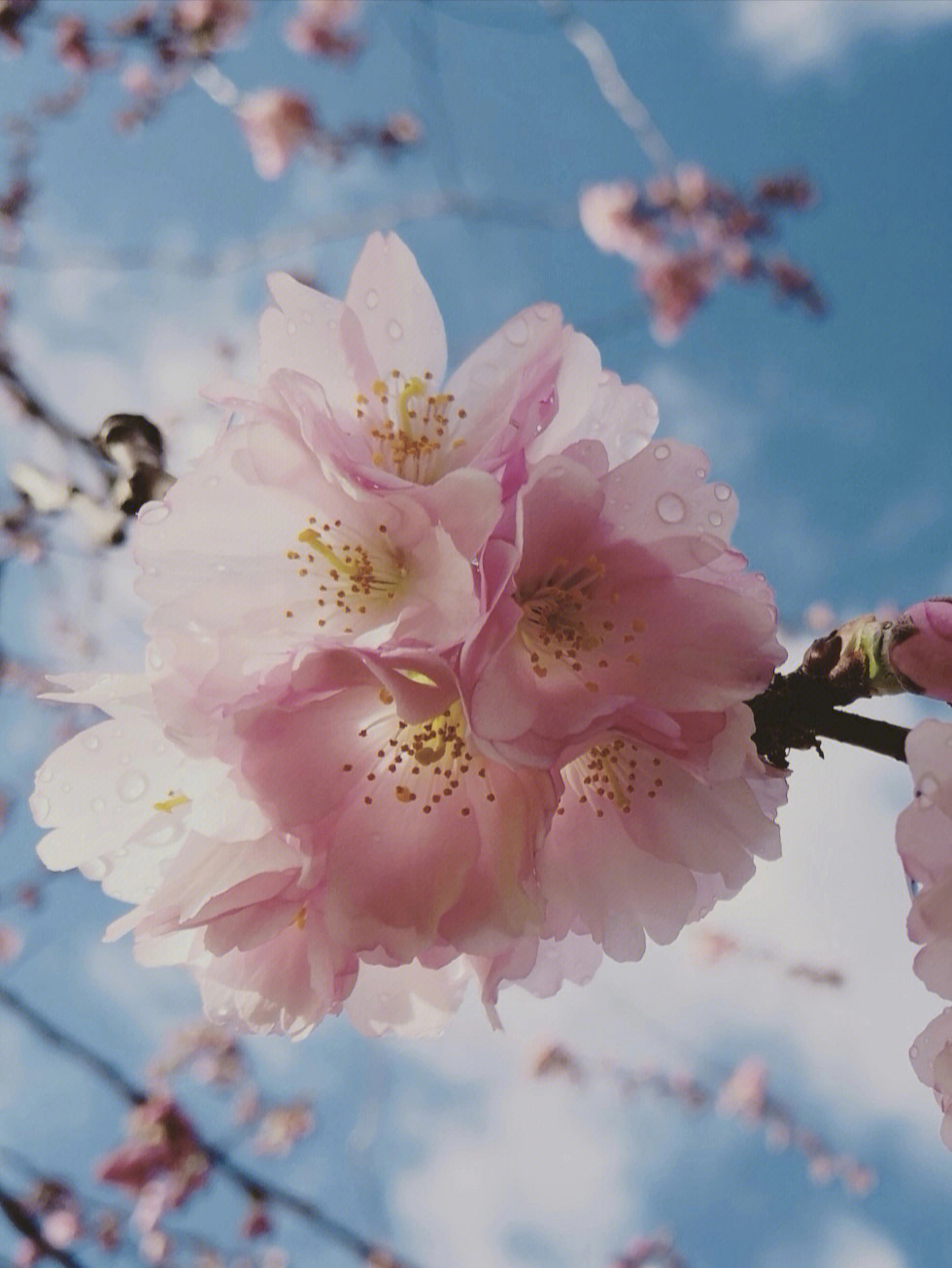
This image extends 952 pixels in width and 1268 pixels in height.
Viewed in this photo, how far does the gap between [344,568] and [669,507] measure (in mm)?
260

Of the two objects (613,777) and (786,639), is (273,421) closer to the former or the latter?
(613,777)

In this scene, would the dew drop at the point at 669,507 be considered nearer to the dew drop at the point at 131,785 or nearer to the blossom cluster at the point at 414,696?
the blossom cluster at the point at 414,696

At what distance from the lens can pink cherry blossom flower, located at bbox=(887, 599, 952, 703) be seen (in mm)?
688

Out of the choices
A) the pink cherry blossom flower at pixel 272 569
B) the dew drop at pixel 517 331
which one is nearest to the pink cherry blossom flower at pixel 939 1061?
the pink cherry blossom flower at pixel 272 569

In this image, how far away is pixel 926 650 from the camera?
27.1 inches

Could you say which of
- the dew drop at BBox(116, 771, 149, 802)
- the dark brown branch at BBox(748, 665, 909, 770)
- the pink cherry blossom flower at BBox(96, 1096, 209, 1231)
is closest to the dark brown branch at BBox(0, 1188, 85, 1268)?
the pink cherry blossom flower at BBox(96, 1096, 209, 1231)

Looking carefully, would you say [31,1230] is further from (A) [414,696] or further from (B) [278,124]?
(B) [278,124]

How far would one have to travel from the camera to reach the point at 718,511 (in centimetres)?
75

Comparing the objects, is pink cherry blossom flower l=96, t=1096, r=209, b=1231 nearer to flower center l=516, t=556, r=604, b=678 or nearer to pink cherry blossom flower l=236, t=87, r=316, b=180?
flower center l=516, t=556, r=604, b=678

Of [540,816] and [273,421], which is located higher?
[273,421]

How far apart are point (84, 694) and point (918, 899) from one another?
2.20 ft

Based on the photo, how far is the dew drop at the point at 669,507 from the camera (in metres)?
0.74

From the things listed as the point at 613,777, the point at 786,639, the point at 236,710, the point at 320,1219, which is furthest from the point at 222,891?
the point at 786,639

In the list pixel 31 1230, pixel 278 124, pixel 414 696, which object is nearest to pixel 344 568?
pixel 414 696
